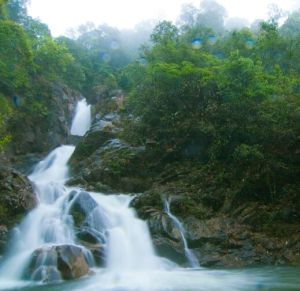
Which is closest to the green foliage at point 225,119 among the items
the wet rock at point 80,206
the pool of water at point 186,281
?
the pool of water at point 186,281

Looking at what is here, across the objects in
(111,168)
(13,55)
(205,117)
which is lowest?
(111,168)

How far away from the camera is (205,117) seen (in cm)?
1831

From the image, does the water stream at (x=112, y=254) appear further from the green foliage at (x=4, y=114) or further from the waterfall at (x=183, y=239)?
the green foliage at (x=4, y=114)

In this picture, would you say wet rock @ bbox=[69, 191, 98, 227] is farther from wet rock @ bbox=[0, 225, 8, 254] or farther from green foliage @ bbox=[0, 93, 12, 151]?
green foliage @ bbox=[0, 93, 12, 151]

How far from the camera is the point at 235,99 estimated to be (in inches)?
659

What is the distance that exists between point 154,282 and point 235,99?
28.9ft

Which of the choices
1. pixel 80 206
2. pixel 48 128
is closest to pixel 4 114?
pixel 48 128

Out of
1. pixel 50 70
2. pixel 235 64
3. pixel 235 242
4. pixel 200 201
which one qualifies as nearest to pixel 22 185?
pixel 200 201

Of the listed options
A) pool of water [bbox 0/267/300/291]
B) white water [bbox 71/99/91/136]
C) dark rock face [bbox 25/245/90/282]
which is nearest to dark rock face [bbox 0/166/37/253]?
dark rock face [bbox 25/245/90/282]

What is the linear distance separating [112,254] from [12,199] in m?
4.45

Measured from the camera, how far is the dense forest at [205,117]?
15.6 metres

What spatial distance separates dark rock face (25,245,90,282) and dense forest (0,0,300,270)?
15.5ft

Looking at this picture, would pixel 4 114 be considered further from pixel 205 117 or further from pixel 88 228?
pixel 88 228

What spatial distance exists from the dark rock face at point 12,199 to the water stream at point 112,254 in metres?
0.35
